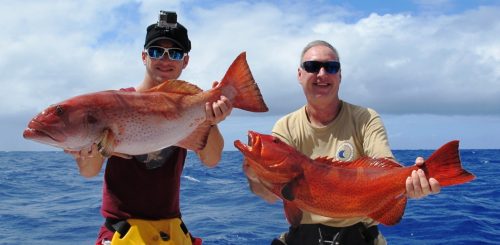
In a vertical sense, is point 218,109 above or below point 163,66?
below

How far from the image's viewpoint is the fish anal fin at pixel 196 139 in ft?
12.3

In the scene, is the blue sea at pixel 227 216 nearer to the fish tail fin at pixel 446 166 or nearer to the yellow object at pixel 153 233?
the yellow object at pixel 153 233

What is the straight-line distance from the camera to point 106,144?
10.4 ft

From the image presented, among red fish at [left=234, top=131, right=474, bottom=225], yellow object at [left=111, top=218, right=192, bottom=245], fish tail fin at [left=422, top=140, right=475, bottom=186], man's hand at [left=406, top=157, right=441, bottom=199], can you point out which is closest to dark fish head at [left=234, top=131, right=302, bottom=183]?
red fish at [left=234, top=131, right=474, bottom=225]

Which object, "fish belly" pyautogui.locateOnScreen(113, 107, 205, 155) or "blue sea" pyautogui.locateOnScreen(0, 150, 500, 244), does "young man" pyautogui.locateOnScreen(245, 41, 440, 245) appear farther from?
"blue sea" pyautogui.locateOnScreen(0, 150, 500, 244)

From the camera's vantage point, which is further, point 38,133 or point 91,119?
point 91,119

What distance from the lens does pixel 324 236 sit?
15.6ft

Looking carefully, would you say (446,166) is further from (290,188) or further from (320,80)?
(320,80)

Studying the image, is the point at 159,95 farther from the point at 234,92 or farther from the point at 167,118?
the point at 234,92

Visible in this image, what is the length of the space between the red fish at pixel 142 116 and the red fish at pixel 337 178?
0.38 metres

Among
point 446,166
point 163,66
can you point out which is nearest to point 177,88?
point 163,66

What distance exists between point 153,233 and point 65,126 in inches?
64.7

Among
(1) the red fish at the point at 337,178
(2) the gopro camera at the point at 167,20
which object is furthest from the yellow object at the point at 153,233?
(2) the gopro camera at the point at 167,20

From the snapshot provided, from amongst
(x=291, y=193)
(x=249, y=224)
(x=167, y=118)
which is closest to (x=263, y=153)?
(x=291, y=193)
